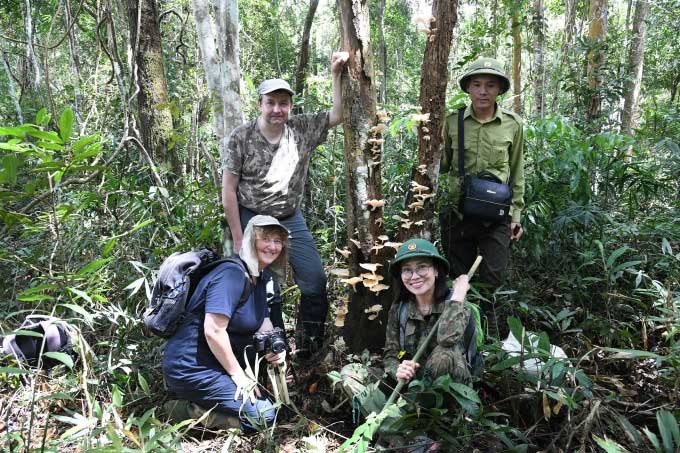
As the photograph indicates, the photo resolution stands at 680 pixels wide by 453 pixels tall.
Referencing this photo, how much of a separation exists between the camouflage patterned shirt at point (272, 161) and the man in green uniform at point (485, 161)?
3.46 ft

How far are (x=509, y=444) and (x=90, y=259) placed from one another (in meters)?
3.74

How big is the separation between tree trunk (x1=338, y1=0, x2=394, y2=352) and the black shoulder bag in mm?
646

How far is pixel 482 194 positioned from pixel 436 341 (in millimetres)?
1175

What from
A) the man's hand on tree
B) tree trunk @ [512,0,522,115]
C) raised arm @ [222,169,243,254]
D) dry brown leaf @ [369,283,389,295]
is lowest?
dry brown leaf @ [369,283,389,295]

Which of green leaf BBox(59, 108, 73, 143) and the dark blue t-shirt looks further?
the dark blue t-shirt

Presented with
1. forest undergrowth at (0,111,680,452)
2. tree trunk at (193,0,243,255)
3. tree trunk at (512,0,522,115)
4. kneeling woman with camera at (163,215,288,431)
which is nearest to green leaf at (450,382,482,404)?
forest undergrowth at (0,111,680,452)

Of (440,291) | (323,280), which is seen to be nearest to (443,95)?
(440,291)

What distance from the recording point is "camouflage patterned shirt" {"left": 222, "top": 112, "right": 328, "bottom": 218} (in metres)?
3.58

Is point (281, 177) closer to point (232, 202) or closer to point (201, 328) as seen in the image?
point (232, 202)

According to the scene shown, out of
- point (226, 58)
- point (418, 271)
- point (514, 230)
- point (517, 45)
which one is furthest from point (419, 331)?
point (517, 45)

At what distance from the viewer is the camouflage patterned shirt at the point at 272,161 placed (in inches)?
141

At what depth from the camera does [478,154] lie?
11.5ft

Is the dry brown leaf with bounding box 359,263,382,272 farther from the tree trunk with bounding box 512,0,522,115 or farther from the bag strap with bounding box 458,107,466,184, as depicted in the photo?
the tree trunk with bounding box 512,0,522,115

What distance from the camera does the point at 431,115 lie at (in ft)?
10.6
